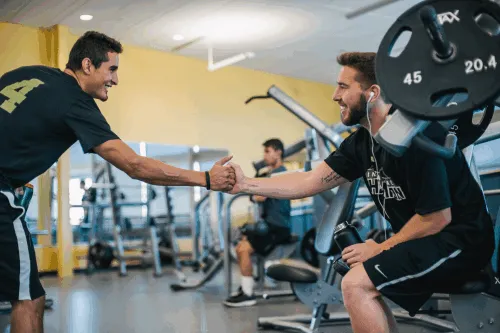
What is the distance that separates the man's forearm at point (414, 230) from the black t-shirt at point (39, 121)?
0.98m

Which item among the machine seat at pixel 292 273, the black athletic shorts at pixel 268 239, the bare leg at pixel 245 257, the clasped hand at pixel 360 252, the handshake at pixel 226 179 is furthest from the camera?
the black athletic shorts at pixel 268 239

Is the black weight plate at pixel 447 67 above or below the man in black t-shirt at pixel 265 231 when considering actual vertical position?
above

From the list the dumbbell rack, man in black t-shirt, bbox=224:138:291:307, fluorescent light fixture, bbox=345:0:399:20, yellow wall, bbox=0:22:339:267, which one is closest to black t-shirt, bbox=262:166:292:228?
man in black t-shirt, bbox=224:138:291:307

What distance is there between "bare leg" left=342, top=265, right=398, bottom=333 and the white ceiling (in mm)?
5625

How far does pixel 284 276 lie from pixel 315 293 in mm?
175

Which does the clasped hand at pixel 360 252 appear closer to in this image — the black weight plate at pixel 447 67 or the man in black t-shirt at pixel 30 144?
the black weight plate at pixel 447 67

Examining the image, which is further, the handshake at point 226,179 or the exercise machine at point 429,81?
the handshake at point 226,179

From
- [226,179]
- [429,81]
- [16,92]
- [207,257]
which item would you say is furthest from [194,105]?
[429,81]

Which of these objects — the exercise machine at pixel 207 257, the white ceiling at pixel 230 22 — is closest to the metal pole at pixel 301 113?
the exercise machine at pixel 207 257

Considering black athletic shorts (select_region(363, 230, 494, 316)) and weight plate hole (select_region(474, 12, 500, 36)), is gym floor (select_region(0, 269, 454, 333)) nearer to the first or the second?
black athletic shorts (select_region(363, 230, 494, 316))

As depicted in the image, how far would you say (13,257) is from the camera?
1.92m

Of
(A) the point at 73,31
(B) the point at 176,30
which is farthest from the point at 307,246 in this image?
(A) the point at 73,31

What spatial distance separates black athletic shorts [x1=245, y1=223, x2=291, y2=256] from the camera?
4523 millimetres

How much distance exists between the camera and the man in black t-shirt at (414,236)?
1653 millimetres
